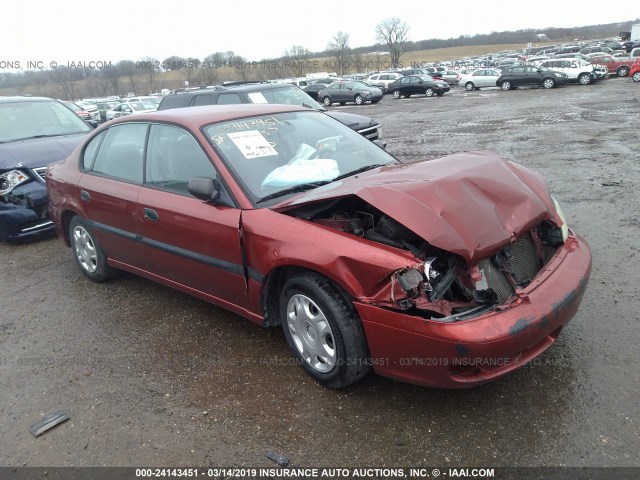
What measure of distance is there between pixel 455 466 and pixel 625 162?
311 inches

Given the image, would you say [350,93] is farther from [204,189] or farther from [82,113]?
[204,189]

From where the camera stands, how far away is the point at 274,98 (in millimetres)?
9820

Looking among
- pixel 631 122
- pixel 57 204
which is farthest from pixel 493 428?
pixel 631 122

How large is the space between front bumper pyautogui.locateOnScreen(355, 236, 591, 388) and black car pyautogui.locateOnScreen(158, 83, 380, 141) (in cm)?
669

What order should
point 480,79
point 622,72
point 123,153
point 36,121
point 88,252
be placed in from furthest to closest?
1. point 480,79
2. point 622,72
3. point 36,121
4. point 88,252
5. point 123,153

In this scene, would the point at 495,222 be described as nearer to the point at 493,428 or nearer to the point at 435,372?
the point at 435,372

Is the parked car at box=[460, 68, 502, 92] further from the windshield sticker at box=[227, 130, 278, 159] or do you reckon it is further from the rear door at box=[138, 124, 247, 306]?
the rear door at box=[138, 124, 247, 306]

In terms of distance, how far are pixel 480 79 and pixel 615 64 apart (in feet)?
25.0

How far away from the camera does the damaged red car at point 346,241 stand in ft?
8.21

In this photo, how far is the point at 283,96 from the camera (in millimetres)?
9992

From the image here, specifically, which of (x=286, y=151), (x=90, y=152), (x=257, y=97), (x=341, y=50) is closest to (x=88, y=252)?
(x=90, y=152)

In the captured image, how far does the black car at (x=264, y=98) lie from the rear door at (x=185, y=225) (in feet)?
18.4

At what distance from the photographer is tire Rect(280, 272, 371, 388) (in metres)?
2.69

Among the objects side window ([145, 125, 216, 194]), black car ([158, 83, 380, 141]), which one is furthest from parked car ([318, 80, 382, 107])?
side window ([145, 125, 216, 194])
